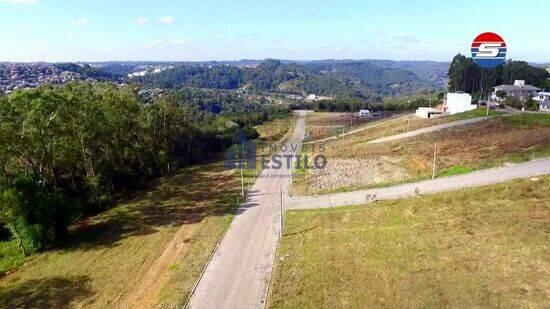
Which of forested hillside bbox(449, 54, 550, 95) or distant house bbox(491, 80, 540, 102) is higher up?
forested hillside bbox(449, 54, 550, 95)

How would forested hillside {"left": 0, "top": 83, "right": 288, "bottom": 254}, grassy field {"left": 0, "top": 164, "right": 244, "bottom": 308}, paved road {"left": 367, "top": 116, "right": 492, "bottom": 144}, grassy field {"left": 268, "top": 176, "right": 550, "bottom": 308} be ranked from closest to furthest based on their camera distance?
grassy field {"left": 268, "top": 176, "right": 550, "bottom": 308}
grassy field {"left": 0, "top": 164, "right": 244, "bottom": 308}
forested hillside {"left": 0, "top": 83, "right": 288, "bottom": 254}
paved road {"left": 367, "top": 116, "right": 492, "bottom": 144}

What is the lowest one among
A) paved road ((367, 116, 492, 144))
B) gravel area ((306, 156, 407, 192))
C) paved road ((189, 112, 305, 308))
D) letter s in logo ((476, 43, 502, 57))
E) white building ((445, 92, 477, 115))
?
paved road ((189, 112, 305, 308))

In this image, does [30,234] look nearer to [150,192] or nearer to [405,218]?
[150,192]

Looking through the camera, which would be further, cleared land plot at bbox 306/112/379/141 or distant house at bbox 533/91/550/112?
cleared land plot at bbox 306/112/379/141

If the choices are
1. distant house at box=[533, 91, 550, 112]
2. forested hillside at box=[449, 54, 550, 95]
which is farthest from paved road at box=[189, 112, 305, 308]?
forested hillside at box=[449, 54, 550, 95]

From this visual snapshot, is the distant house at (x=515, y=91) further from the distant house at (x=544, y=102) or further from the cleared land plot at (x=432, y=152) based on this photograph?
the cleared land plot at (x=432, y=152)

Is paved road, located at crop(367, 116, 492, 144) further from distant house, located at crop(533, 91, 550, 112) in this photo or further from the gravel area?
distant house, located at crop(533, 91, 550, 112)

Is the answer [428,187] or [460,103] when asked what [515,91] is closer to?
[460,103]

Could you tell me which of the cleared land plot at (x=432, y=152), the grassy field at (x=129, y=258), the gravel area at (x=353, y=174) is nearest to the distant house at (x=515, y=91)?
the cleared land plot at (x=432, y=152)
